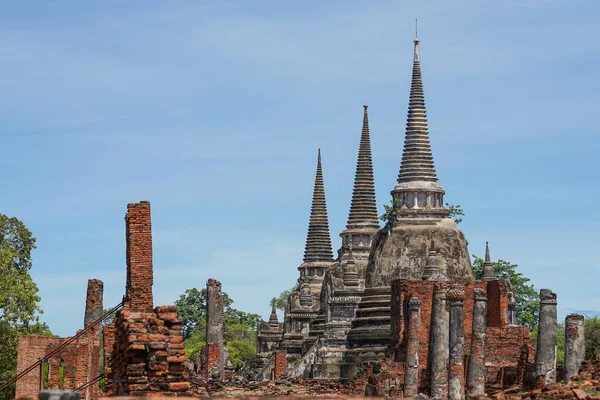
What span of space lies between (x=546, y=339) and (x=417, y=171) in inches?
1052

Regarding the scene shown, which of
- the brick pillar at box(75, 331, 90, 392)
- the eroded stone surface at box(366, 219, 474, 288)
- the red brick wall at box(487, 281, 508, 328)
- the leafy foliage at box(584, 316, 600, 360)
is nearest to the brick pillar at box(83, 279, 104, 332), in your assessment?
the brick pillar at box(75, 331, 90, 392)

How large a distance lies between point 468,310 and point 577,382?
72.7ft

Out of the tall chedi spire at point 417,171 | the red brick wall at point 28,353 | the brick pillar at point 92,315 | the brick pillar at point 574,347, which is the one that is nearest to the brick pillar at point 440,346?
the brick pillar at point 574,347

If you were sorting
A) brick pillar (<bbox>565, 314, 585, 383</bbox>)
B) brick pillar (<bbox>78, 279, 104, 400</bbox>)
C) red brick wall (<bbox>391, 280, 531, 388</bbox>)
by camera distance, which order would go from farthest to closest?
1. red brick wall (<bbox>391, 280, 531, 388</bbox>)
2. brick pillar (<bbox>78, 279, 104, 400</bbox>)
3. brick pillar (<bbox>565, 314, 585, 383</bbox>)

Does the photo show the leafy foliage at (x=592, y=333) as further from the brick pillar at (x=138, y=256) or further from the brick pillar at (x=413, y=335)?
the brick pillar at (x=138, y=256)

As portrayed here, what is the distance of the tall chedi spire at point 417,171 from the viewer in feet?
183

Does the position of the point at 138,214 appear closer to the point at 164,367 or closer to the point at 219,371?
the point at 164,367

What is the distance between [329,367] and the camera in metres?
55.3

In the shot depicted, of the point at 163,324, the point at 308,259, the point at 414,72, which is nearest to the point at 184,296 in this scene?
the point at 308,259

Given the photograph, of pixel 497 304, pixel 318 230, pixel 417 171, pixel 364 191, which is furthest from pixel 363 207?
pixel 497 304

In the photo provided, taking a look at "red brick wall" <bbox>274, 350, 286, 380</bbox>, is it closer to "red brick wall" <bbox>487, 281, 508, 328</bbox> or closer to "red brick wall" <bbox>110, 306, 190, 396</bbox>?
"red brick wall" <bbox>487, 281, 508, 328</bbox>

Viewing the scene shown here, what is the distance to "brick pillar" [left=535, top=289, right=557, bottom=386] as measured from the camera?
3027 cm

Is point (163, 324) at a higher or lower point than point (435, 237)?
lower

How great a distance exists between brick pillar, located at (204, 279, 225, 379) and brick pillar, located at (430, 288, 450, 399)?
4.93 meters
